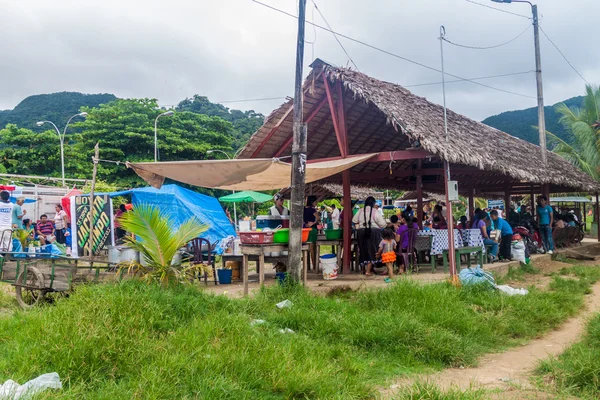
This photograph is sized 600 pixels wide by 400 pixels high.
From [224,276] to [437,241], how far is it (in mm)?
4121

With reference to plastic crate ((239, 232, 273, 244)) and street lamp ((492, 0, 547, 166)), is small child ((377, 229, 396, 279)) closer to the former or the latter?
plastic crate ((239, 232, 273, 244))

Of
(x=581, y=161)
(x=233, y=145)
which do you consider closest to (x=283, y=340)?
(x=581, y=161)

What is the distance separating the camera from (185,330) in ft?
15.2

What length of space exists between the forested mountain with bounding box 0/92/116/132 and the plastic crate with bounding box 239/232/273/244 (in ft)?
152

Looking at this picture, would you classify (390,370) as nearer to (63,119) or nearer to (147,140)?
(147,140)

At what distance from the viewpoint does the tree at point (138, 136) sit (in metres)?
28.7

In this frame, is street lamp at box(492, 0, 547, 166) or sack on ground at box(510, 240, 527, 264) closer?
sack on ground at box(510, 240, 527, 264)

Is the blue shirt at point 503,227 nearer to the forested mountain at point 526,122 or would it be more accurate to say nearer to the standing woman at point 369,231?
the standing woman at point 369,231

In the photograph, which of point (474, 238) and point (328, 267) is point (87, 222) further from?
point (474, 238)

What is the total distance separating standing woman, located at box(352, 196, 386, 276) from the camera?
31.3ft

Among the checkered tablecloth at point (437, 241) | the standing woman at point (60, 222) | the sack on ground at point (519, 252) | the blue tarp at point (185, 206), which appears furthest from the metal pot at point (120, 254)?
the standing woman at point (60, 222)

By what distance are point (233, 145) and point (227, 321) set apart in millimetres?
31449

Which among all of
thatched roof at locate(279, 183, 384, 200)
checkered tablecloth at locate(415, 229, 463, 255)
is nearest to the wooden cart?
checkered tablecloth at locate(415, 229, 463, 255)

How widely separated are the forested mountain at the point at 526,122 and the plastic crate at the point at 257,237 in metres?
35.7
